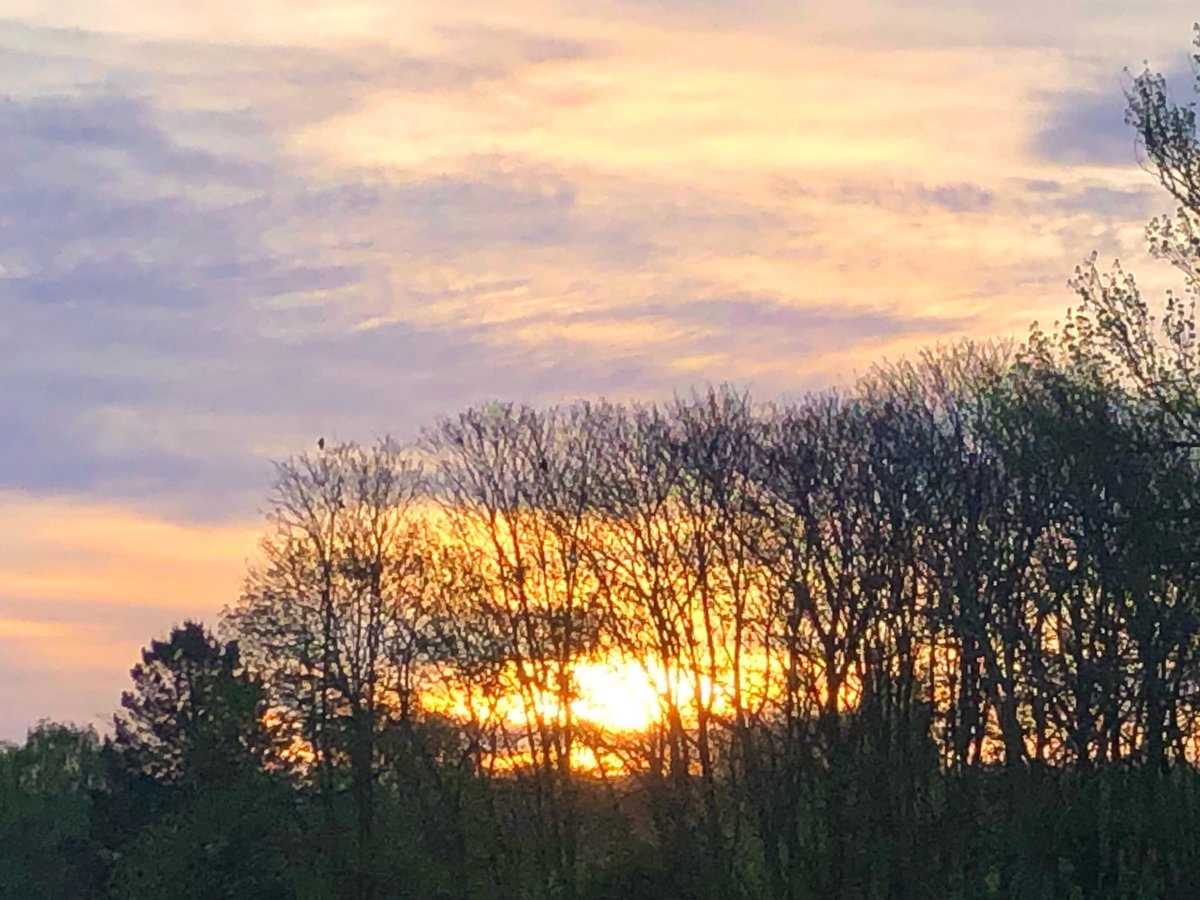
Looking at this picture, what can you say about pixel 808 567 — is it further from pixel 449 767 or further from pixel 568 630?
pixel 449 767

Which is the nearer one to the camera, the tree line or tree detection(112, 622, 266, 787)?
the tree line

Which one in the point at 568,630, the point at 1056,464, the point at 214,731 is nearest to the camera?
the point at 1056,464

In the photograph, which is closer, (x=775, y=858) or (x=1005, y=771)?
(x=1005, y=771)

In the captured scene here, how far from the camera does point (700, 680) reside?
43156 mm

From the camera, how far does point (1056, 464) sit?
26.5 m

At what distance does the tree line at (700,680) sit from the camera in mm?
34844

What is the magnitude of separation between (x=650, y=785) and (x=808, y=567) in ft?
23.3

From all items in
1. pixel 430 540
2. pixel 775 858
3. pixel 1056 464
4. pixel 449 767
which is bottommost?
pixel 775 858

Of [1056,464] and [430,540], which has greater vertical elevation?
[430,540]

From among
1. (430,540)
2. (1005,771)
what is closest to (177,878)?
(430,540)

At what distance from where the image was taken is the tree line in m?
34.8

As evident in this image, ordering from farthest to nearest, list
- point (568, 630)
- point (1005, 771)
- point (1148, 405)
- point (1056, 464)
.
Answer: point (568, 630) → point (1005, 771) → point (1056, 464) → point (1148, 405)

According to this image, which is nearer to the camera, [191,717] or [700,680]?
[700,680]

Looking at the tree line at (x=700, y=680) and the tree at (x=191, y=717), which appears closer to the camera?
the tree line at (x=700, y=680)
